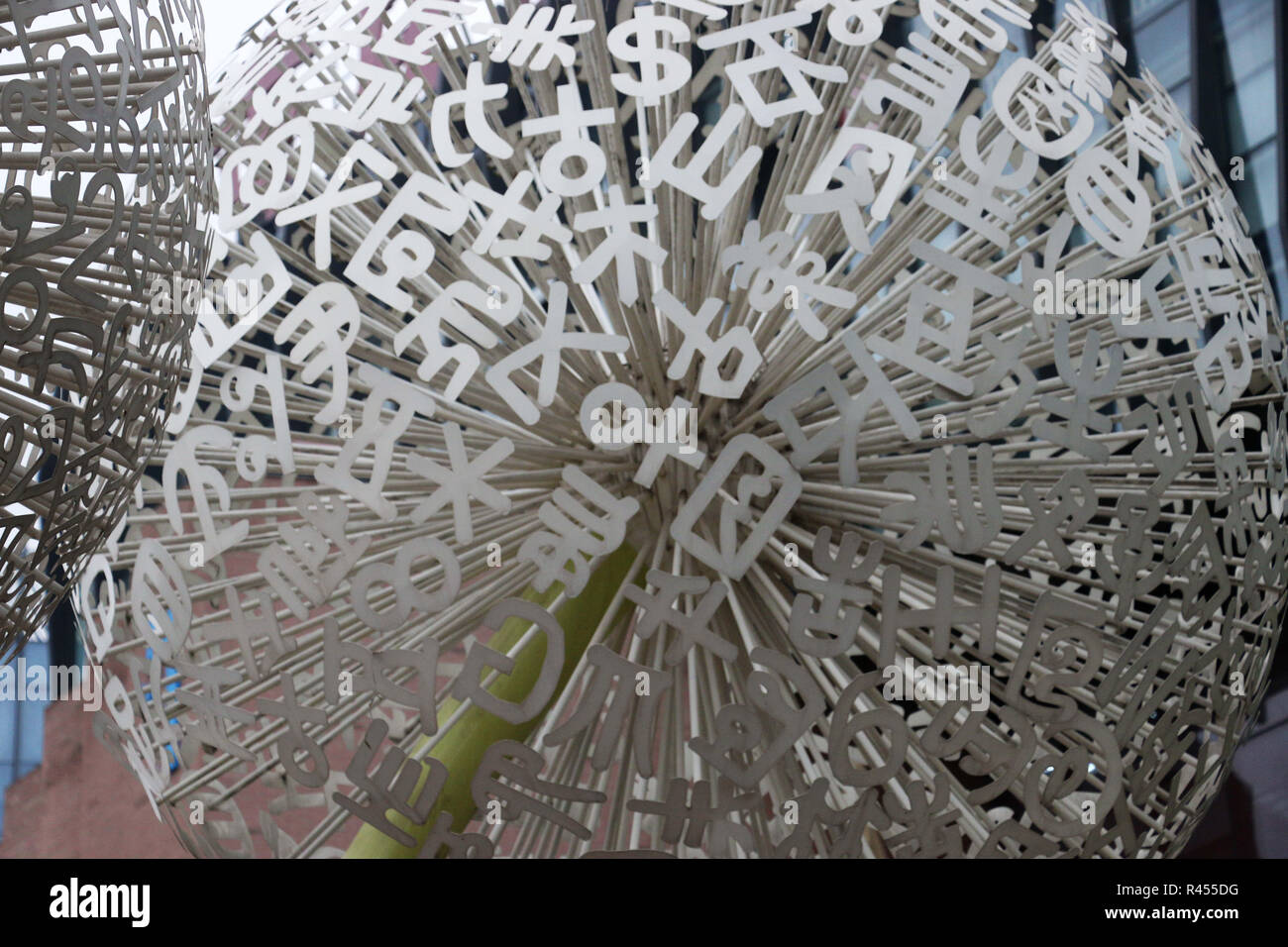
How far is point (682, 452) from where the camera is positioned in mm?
514

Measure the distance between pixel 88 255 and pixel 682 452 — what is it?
0.75 ft

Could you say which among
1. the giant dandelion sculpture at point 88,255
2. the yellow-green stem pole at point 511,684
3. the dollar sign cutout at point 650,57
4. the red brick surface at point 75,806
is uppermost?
the dollar sign cutout at point 650,57

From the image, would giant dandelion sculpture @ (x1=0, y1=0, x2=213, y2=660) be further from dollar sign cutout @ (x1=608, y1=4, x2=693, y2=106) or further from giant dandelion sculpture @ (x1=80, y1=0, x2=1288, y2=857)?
dollar sign cutout @ (x1=608, y1=4, x2=693, y2=106)

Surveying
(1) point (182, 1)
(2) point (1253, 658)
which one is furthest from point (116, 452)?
(2) point (1253, 658)

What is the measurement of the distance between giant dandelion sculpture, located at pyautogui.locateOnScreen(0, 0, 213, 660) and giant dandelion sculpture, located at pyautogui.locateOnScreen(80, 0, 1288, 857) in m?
0.04

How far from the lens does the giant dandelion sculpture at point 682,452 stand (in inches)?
20.4

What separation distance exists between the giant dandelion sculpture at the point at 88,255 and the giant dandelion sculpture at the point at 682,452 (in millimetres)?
37

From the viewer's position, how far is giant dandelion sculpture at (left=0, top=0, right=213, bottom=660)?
1.47 ft

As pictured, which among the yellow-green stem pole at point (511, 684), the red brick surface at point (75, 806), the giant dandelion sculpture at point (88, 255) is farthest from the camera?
the red brick surface at point (75, 806)

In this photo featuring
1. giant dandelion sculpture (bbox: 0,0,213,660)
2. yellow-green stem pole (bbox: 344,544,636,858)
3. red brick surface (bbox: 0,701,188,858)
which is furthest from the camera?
red brick surface (bbox: 0,701,188,858)

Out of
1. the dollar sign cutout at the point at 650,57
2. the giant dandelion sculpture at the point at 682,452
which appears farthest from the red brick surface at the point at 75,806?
the dollar sign cutout at the point at 650,57

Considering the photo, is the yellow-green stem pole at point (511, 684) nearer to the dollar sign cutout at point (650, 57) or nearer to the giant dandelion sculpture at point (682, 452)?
the giant dandelion sculpture at point (682, 452)

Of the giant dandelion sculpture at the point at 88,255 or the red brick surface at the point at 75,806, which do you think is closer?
the giant dandelion sculpture at the point at 88,255

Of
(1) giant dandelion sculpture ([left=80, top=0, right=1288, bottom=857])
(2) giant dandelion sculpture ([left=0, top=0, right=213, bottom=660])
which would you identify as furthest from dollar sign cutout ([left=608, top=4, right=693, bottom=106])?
(2) giant dandelion sculpture ([left=0, top=0, right=213, bottom=660])
